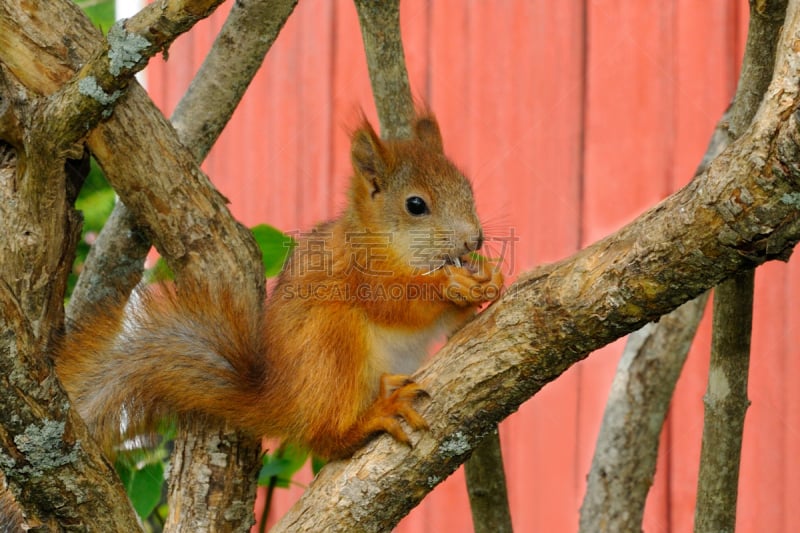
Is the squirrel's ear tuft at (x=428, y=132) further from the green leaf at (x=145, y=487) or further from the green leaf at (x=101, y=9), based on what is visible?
the green leaf at (x=101, y=9)

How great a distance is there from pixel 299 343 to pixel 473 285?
332 mm

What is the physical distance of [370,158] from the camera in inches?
85.0

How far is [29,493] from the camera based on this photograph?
1.45 meters

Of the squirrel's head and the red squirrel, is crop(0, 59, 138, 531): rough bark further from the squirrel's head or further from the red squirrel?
the squirrel's head

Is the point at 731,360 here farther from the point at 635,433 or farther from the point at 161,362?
the point at 161,362

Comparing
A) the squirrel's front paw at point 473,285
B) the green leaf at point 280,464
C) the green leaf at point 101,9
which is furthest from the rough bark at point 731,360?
the green leaf at point 101,9

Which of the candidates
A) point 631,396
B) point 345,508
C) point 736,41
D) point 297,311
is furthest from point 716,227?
point 736,41

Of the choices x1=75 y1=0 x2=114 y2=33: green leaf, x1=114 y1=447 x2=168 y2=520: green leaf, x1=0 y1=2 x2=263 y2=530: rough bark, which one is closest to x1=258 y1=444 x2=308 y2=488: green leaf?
x1=114 y1=447 x2=168 y2=520: green leaf

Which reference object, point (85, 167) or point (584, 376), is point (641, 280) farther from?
point (584, 376)

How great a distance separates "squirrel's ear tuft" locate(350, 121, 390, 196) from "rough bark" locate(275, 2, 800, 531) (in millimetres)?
618

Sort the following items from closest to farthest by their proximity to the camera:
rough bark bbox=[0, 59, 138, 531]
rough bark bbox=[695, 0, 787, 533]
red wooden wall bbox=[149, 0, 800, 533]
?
rough bark bbox=[0, 59, 138, 531] → rough bark bbox=[695, 0, 787, 533] → red wooden wall bbox=[149, 0, 800, 533]

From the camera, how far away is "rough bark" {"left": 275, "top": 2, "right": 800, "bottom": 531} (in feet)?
3.87

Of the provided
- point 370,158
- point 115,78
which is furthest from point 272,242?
point 115,78

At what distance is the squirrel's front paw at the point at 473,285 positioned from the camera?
5.90ft
